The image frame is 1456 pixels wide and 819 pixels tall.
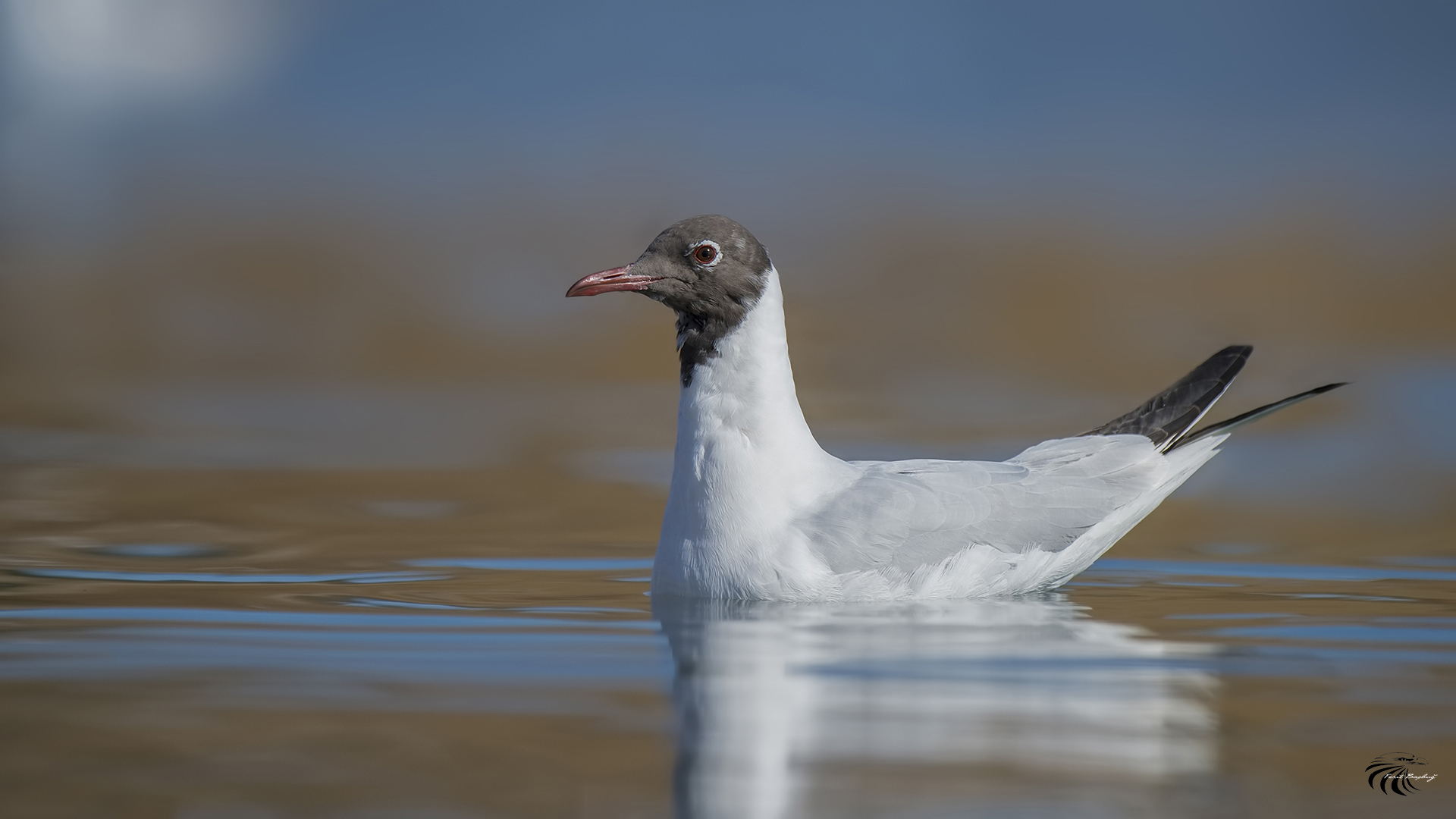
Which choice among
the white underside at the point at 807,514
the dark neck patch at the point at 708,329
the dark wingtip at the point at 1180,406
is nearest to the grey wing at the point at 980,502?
the white underside at the point at 807,514

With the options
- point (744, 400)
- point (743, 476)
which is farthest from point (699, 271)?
point (743, 476)

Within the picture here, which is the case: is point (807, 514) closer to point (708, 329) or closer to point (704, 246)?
point (708, 329)

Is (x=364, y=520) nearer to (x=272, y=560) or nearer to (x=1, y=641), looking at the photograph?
(x=272, y=560)

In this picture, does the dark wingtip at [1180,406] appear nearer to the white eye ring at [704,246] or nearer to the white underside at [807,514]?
the white underside at [807,514]

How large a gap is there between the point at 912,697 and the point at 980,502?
223 centimetres

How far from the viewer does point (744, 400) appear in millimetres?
7176

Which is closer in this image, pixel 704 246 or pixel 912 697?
pixel 912 697

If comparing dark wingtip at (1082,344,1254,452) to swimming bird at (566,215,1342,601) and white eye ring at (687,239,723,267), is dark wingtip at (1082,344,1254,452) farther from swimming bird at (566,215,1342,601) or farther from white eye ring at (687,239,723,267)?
white eye ring at (687,239,723,267)

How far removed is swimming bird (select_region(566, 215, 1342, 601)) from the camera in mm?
6977

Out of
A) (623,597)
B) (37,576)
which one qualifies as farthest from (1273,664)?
(37,576)

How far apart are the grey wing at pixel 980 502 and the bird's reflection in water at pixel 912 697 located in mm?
256

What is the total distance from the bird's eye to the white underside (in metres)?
0.27

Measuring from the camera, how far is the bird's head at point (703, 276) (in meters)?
7.12

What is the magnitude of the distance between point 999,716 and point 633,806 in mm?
1332
